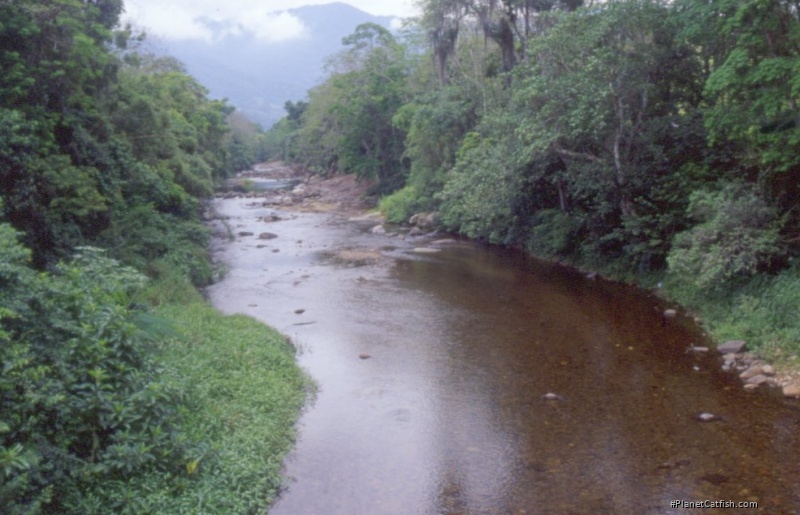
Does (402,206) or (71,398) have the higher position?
(71,398)

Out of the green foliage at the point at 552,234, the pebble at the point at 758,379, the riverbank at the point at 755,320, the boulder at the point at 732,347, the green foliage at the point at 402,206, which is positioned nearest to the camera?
the pebble at the point at 758,379

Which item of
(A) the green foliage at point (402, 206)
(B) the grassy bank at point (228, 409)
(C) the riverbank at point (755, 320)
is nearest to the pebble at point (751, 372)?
(C) the riverbank at point (755, 320)

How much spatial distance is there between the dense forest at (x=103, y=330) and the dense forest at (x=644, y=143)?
32.8 feet

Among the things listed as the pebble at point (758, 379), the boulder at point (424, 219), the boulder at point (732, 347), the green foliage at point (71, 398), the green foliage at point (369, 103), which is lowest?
the pebble at point (758, 379)

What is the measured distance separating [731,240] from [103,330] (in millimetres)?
12538

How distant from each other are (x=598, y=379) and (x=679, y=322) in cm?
454

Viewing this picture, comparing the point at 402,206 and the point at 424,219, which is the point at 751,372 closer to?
the point at 424,219

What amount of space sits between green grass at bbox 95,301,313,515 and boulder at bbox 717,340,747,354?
28.2 ft

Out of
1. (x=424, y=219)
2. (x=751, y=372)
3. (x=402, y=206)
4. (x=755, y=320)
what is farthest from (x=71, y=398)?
(x=402, y=206)

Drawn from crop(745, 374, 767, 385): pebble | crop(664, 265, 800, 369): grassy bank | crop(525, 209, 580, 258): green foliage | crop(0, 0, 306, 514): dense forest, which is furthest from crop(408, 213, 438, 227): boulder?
crop(745, 374, 767, 385): pebble

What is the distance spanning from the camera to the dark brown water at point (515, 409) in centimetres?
883

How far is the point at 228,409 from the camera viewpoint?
10.4 metres

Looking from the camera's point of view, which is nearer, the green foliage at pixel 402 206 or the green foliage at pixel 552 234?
the green foliage at pixel 552 234

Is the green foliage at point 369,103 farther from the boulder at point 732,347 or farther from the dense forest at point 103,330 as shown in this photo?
the boulder at point 732,347
